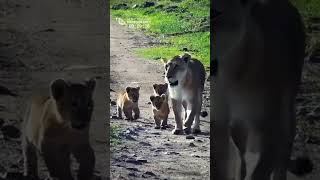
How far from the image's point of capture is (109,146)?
184 inches

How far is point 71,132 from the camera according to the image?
467cm

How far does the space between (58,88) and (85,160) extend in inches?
20.4

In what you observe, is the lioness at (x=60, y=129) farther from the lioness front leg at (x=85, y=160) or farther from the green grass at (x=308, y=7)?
the green grass at (x=308, y=7)

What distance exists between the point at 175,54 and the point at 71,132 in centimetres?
86

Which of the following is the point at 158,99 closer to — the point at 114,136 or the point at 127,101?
the point at 127,101

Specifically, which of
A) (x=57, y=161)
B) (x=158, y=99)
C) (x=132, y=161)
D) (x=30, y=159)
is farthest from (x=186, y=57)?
(x=30, y=159)

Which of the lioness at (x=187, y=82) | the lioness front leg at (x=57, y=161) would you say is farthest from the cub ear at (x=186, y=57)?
the lioness front leg at (x=57, y=161)

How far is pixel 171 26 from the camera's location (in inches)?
183

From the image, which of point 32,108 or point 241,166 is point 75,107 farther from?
point 241,166

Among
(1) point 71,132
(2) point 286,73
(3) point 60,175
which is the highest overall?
(2) point 286,73

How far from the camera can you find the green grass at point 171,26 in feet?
15.0

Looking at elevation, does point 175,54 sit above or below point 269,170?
above

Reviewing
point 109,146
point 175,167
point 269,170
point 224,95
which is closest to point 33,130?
point 109,146

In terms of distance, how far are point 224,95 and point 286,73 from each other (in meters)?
0.43
